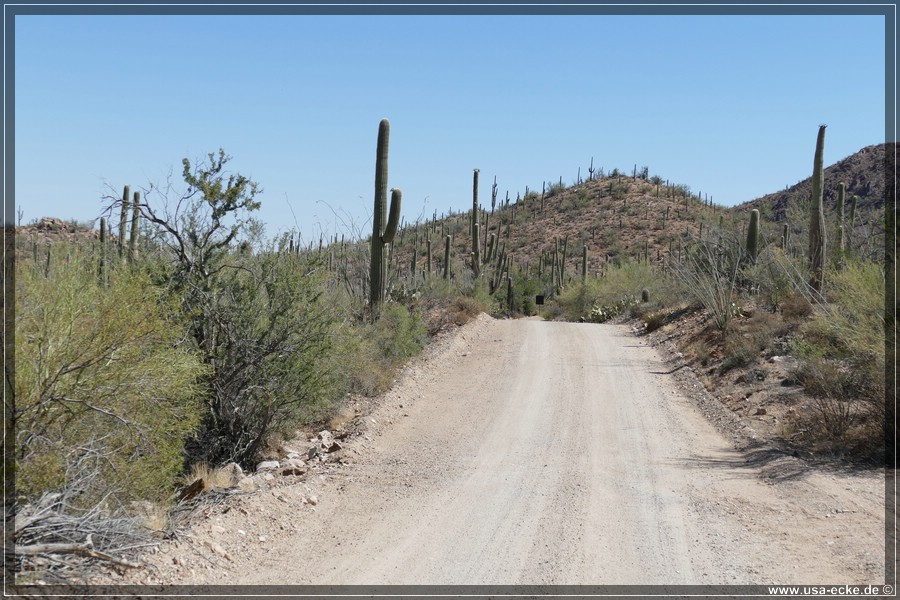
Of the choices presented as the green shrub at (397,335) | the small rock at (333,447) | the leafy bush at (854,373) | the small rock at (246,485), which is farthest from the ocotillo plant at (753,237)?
the small rock at (246,485)

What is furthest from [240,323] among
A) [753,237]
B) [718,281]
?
[753,237]

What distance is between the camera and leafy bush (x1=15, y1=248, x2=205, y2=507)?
7.48 m

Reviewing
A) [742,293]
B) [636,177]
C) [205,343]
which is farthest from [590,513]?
[636,177]

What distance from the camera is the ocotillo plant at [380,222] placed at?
2133 cm

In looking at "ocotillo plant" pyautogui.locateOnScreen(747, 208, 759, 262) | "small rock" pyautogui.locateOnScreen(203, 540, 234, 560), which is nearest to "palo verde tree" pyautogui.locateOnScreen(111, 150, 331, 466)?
"small rock" pyautogui.locateOnScreen(203, 540, 234, 560)

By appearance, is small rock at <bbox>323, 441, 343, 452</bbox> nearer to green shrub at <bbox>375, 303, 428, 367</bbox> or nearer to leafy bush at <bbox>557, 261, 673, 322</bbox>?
green shrub at <bbox>375, 303, 428, 367</bbox>

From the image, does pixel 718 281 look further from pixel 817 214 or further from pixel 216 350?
pixel 216 350

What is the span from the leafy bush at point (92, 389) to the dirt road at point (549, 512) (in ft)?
3.98

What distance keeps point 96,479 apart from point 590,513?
5388 millimetres

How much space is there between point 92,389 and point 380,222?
45.2ft

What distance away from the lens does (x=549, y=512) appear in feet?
30.3

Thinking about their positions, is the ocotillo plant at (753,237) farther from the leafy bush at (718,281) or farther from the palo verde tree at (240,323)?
the palo verde tree at (240,323)

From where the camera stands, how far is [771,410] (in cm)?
1473

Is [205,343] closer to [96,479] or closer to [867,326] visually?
[96,479]
